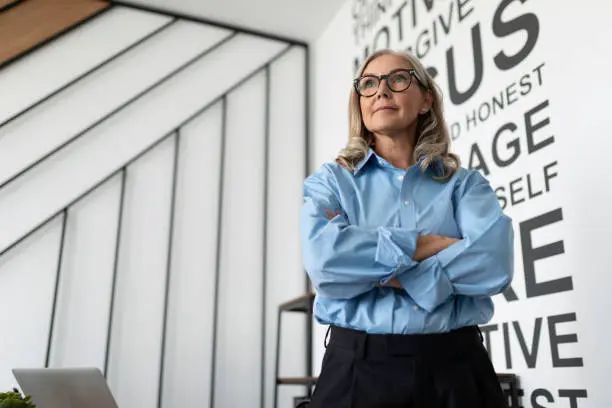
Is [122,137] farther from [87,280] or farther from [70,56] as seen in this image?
[87,280]

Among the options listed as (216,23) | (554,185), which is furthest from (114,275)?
(554,185)

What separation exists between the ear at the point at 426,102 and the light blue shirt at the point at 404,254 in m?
0.21

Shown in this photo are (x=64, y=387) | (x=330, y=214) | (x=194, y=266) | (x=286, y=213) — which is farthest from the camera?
(x=286, y=213)

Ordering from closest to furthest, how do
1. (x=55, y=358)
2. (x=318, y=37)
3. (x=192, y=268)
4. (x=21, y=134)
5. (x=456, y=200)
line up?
(x=456, y=200)
(x=55, y=358)
(x=21, y=134)
(x=192, y=268)
(x=318, y=37)

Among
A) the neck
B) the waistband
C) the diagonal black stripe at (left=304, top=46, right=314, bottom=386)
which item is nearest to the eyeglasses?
the neck

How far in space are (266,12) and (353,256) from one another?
116 inches

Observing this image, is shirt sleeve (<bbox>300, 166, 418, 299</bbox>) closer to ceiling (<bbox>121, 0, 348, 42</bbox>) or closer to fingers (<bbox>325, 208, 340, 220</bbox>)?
fingers (<bbox>325, 208, 340, 220</bbox>)

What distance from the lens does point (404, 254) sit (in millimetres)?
1075

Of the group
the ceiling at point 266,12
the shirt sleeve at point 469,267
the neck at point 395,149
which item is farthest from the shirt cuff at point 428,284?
the ceiling at point 266,12

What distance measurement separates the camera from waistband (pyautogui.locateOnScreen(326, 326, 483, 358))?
1.03m

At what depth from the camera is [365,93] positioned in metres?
1.33

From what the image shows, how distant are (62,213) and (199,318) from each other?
0.98 meters

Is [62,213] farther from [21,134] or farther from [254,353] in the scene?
[254,353]

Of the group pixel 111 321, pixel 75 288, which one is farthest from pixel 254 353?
pixel 75 288
